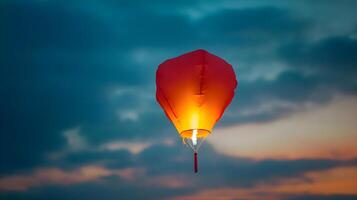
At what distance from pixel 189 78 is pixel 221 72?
776 millimetres

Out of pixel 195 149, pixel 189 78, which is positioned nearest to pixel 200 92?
pixel 189 78

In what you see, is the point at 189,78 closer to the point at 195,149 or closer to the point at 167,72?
the point at 167,72

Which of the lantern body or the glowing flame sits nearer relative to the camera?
the lantern body

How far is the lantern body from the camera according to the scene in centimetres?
1108

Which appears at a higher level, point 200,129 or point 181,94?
point 181,94

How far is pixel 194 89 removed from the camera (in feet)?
36.4

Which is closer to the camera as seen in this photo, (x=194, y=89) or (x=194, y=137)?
(x=194, y=89)

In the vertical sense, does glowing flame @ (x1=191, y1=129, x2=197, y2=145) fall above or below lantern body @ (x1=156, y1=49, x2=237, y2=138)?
below

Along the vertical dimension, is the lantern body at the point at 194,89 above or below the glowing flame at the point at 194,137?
above

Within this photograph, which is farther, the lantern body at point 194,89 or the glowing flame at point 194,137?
the glowing flame at point 194,137

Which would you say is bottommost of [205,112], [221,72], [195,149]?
[195,149]

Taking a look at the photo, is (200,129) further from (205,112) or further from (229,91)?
(229,91)

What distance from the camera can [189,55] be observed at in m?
11.3

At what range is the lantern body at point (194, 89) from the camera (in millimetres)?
11078
